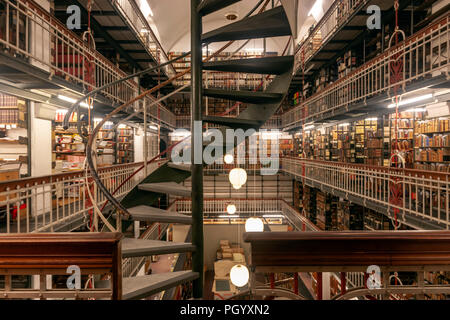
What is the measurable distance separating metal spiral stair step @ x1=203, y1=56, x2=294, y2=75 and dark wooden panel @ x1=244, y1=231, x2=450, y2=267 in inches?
65.2

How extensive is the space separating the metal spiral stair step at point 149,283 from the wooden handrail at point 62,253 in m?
0.64

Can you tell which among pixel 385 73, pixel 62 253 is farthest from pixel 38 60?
pixel 385 73

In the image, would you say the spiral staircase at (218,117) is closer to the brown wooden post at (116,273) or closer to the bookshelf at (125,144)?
the brown wooden post at (116,273)

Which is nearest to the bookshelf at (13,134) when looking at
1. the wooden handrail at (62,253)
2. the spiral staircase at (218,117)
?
the spiral staircase at (218,117)

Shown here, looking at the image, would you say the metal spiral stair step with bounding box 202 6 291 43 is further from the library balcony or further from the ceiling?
the ceiling

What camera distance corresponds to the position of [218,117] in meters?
2.27

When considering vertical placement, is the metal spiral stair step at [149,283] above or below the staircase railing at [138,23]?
below

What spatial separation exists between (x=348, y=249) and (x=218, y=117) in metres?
1.58

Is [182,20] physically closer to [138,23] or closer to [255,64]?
[138,23]

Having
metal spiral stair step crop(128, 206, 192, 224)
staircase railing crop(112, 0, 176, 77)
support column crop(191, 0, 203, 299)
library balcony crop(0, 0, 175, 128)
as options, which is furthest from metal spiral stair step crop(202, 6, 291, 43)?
staircase railing crop(112, 0, 176, 77)

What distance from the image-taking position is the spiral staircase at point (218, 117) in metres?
1.89

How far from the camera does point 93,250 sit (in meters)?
0.91

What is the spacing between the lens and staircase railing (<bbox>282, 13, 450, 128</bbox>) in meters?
3.72
